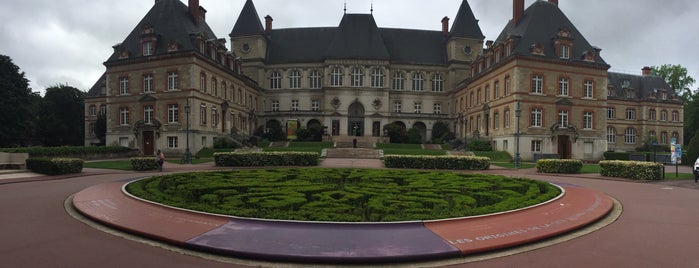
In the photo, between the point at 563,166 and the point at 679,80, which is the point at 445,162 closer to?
A: the point at 563,166

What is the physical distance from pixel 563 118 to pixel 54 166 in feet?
145

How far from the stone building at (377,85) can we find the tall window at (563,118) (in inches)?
9.1

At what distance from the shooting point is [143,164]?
23.8 metres

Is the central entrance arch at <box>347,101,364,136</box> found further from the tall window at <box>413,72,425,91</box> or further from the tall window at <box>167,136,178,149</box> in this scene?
the tall window at <box>167,136,178,149</box>

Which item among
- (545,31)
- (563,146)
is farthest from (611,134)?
(545,31)

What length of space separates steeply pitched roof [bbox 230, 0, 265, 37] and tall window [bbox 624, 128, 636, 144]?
206ft

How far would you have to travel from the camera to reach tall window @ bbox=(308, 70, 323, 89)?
57312 mm

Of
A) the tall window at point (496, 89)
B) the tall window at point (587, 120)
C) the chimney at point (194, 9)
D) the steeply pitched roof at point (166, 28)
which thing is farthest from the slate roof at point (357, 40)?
the tall window at point (587, 120)

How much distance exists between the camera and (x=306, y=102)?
5709 cm

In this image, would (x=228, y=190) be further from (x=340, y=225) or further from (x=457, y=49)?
(x=457, y=49)

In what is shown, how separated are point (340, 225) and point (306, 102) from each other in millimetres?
50090

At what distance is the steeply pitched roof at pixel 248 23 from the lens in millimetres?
58281

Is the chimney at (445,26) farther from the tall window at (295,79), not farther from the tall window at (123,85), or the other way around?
the tall window at (123,85)

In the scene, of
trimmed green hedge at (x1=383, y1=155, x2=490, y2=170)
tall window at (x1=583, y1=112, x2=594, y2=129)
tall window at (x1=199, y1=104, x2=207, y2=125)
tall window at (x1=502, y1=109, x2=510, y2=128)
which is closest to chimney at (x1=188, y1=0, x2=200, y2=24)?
tall window at (x1=199, y1=104, x2=207, y2=125)
